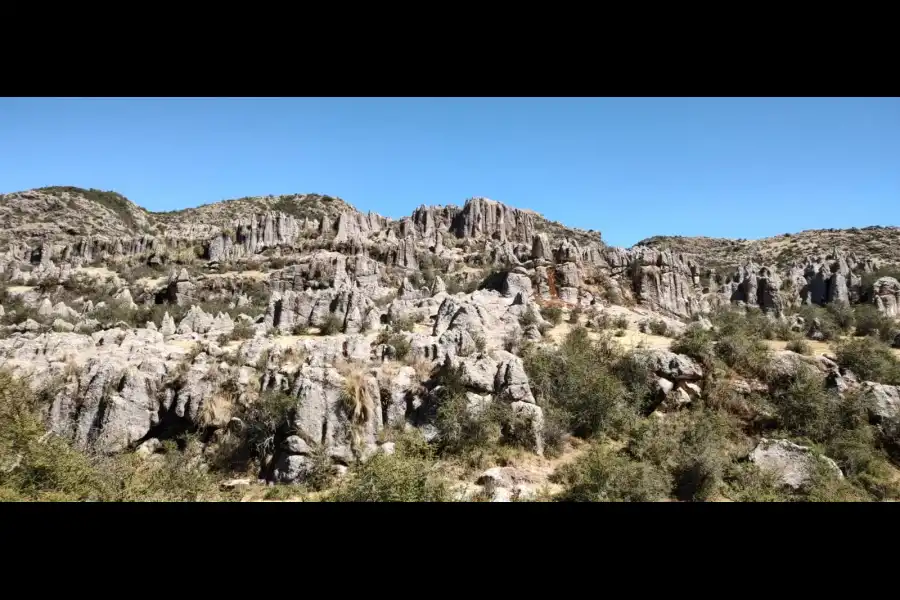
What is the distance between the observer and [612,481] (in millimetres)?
7207

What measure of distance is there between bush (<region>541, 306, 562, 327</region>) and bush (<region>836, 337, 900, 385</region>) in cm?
835

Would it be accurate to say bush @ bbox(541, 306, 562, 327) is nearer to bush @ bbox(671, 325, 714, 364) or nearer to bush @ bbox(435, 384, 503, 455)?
bush @ bbox(671, 325, 714, 364)

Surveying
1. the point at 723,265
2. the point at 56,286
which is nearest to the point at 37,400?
the point at 56,286

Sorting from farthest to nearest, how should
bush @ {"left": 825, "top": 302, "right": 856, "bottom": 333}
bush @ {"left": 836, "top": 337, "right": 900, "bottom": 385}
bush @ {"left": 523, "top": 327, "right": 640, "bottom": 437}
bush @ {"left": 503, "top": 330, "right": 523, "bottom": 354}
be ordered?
bush @ {"left": 825, "top": 302, "right": 856, "bottom": 333}
bush @ {"left": 503, "top": 330, "right": 523, "bottom": 354}
bush @ {"left": 836, "top": 337, "right": 900, "bottom": 385}
bush @ {"left": 523, "top": 327, "right": 640, "bottom": 437}

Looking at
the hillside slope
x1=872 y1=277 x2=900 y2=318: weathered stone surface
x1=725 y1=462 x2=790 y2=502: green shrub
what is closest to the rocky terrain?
x1=725 y1=462 x2=790 y2=502: green shrub

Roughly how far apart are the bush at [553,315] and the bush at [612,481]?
370 inches

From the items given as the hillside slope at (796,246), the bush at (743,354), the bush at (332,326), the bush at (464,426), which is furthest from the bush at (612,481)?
the hillside slope at (796,246)

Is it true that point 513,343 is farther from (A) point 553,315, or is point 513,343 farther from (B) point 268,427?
(B) point 268,427

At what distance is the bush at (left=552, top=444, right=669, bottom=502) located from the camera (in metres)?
7.02

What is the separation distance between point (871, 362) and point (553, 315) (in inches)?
363

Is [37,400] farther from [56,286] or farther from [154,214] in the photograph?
[154,214]

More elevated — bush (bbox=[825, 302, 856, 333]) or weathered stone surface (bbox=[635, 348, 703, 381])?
bush (bbox=[825, 302, 856, 333])

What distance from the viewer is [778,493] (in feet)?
25.2
